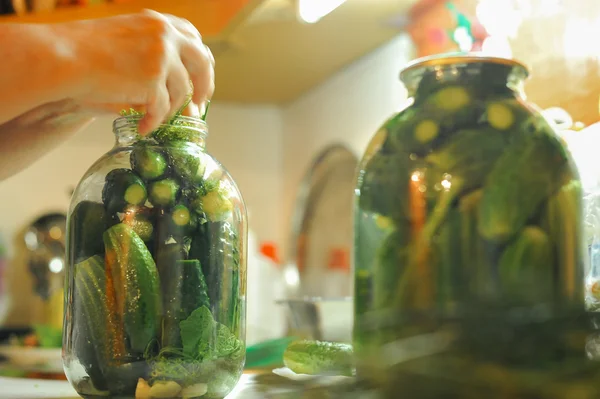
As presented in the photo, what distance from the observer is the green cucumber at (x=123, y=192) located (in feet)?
1.51

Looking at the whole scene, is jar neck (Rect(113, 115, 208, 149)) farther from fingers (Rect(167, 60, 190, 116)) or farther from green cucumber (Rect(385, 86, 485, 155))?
green cucumber (Rect(385, 86, 485, 155))

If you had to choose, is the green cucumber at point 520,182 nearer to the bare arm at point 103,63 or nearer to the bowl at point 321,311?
the bare arm at point 103,63

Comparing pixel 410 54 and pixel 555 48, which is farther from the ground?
pixel 410 54

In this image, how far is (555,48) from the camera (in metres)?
0.90

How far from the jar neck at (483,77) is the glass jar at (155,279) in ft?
0.61

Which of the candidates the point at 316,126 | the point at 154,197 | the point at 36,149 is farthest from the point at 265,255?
the point at 154,197

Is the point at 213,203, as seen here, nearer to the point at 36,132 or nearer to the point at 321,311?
the point at 36,132

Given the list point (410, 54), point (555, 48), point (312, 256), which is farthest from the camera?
point (312, 256)

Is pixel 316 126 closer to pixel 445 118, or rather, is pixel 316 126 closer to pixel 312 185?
pixel 312 185

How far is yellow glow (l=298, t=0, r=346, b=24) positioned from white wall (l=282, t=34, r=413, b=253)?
0.83ft

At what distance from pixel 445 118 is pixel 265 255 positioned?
1.61 metres

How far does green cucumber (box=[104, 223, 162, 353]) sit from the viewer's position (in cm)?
43

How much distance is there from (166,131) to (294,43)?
3.80ft

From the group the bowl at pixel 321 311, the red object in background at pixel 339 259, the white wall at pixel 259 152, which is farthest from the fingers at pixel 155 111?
the red object in background at pixel 339 259
